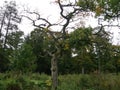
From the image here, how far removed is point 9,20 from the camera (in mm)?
63312

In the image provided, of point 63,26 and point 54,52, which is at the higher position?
point 63,26

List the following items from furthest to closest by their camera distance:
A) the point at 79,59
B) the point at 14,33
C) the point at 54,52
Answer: the point at 14,33 → the point at 79,59 → the point at 54,52

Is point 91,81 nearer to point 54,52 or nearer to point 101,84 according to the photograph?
point 101,84

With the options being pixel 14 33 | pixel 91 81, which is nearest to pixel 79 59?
pixel 14 33

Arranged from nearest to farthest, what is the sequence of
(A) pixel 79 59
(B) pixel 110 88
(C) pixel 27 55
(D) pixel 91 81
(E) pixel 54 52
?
(B) pixel 110 88 < (D) pixel 91 81 < (E) pixel 54 52 < (C) pixel 27 55 < (A) pixel 79 59

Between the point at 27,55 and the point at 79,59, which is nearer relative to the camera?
the point at 27,55

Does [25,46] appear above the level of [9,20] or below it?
below

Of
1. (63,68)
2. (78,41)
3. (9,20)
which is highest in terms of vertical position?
(9,20)

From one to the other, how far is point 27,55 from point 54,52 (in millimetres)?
25938

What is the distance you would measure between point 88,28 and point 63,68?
46.0 metres

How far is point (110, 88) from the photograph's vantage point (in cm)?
1503

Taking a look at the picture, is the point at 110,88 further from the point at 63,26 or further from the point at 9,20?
the point at 9,20

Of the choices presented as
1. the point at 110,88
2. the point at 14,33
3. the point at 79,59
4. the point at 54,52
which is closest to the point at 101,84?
the point at 110,88

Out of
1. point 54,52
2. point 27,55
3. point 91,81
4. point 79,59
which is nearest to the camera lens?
point 91,81
